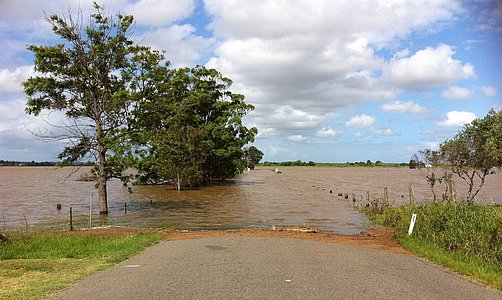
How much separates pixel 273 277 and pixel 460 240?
7.50m

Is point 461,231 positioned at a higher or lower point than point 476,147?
lower

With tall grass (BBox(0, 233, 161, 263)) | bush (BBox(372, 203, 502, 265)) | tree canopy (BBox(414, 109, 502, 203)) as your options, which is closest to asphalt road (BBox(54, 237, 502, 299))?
tall grass (BBox(0, 233, 161, 263))

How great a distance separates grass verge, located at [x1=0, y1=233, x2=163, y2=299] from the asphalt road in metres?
0.43

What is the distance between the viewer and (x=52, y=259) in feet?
38.5

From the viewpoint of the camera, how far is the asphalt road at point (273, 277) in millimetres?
7969

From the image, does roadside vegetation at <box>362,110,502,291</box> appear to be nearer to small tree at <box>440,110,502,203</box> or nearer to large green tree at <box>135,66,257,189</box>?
small tree at <box>440,110,502,203</box>

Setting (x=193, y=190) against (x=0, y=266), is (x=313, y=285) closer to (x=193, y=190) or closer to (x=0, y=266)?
(x=0, y=266)

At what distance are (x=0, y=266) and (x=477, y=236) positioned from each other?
1271cm

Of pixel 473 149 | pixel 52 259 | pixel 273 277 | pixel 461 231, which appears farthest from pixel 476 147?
pixel 52 259

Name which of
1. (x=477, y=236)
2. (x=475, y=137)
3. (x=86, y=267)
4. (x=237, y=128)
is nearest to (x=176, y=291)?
(x=86, y=267)

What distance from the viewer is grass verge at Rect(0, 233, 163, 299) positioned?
8.36 meters

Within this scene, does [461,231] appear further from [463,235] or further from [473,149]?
[473,149]

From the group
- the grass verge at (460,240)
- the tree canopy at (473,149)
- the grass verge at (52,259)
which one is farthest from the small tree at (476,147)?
the grass verge at (52,259)

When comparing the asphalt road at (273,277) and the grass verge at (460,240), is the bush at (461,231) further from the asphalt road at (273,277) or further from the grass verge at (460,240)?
the asphalt road at (273,277)
